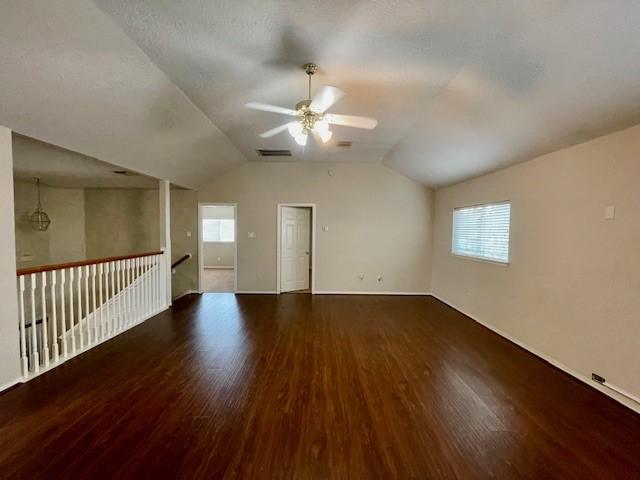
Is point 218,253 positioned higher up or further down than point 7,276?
further down

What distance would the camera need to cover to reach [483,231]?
4.50 meters

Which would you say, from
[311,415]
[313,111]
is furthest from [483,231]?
[311,415]

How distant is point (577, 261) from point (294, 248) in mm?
4957

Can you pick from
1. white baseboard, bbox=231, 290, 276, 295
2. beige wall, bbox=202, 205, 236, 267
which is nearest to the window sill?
white baseboard, bbox=231, 290, 276, 295

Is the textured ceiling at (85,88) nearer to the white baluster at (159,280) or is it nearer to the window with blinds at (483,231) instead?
the white baluster at (159,280)

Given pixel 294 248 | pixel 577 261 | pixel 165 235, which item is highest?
pixel 165 235

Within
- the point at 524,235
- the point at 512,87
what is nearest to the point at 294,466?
the point at 512,87

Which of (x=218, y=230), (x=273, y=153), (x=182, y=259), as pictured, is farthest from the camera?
(x=218, y=230)

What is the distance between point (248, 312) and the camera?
490cm

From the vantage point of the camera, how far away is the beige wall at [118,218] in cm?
630

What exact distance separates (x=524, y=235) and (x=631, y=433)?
210 centimetres

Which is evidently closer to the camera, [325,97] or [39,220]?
[325,97]

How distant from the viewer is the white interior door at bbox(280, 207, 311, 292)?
20.9ft

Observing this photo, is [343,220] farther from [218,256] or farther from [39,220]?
[39,220]
